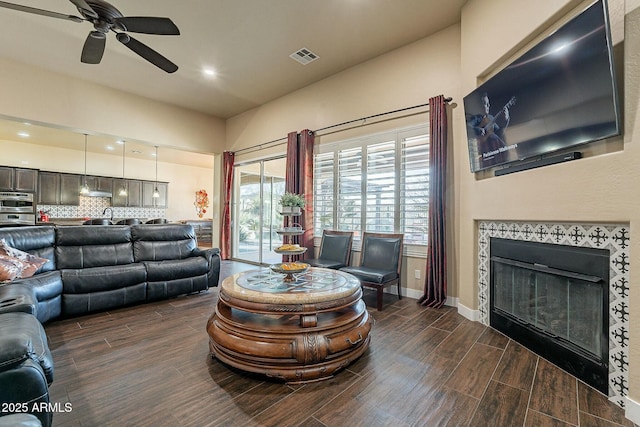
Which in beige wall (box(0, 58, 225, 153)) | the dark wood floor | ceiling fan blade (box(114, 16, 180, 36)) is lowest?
the dark wood floor

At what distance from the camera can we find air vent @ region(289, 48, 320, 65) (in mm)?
4301

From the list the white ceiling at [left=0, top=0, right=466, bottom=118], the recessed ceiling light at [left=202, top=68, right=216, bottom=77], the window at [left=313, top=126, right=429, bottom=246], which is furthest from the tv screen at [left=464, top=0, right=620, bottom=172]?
the recessed ceiling light at [left=202, top=68, right=216, bottom=77]

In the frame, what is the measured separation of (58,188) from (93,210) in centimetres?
111

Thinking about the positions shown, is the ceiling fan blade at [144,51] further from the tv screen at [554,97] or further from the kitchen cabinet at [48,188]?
the kitchen cabinet at [48,188]

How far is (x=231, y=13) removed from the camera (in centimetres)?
348

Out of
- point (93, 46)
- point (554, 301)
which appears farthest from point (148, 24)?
A: point (554, 301)

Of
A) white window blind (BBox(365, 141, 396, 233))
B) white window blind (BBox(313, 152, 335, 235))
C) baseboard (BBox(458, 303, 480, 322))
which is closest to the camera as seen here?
baseboard (BBox(458, 303, 480, 322))

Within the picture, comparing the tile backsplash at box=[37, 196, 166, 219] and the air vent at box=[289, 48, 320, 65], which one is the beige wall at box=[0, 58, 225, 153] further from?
the tile backsplash at box=[37, 196, 166, 219]

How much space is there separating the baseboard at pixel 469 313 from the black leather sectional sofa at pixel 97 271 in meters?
3.39

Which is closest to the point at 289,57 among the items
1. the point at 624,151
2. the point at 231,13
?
the point at 231,13

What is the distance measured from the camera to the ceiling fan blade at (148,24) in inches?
99.3

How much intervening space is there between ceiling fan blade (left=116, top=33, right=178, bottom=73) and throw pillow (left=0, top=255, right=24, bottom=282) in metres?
2.35

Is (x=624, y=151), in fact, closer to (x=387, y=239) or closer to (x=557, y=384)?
(x=557, y=384)

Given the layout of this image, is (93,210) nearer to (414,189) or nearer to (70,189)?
(70,189)
